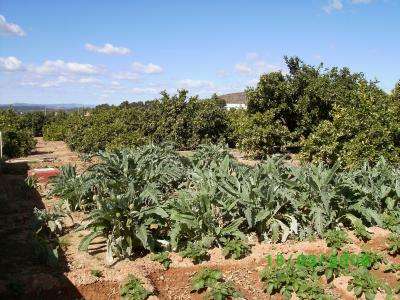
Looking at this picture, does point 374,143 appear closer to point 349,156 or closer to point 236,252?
point 349,156

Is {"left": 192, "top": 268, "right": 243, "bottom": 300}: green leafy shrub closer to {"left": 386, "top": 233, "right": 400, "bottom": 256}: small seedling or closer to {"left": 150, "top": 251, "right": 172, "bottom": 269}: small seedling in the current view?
{"left": 150, "top": 251, "right": 172, "bottom": 269}: small seedling

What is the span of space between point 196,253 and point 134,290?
103 cm

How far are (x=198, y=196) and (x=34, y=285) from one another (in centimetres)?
222

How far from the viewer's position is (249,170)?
21.6 ft

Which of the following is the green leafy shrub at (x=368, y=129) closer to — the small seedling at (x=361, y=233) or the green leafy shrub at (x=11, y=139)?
the small seedling at (x=361, y=233)

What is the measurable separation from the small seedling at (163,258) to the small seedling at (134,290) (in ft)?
1.97

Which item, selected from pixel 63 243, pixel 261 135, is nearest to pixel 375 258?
pixel 63 243

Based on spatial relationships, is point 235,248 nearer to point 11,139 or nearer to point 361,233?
point 361,233

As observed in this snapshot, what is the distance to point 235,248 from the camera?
197 inches

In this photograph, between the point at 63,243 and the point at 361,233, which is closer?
the point at 361,233

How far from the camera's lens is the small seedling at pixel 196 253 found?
4906mm

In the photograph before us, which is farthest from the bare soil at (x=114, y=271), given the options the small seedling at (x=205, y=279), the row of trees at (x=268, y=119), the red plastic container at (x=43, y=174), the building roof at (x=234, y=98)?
the building roof at (x=234, y=98)

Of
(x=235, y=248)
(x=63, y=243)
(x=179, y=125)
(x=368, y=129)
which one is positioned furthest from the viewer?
(x=179, y=125)

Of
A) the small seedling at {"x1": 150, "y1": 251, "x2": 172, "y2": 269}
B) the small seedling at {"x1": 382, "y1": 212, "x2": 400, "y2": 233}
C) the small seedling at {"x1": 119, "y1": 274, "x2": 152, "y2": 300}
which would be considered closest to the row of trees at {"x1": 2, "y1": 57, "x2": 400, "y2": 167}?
the small seedling at {"x1": 382, "y1": 212, "x2": 400, "y2": 233}
